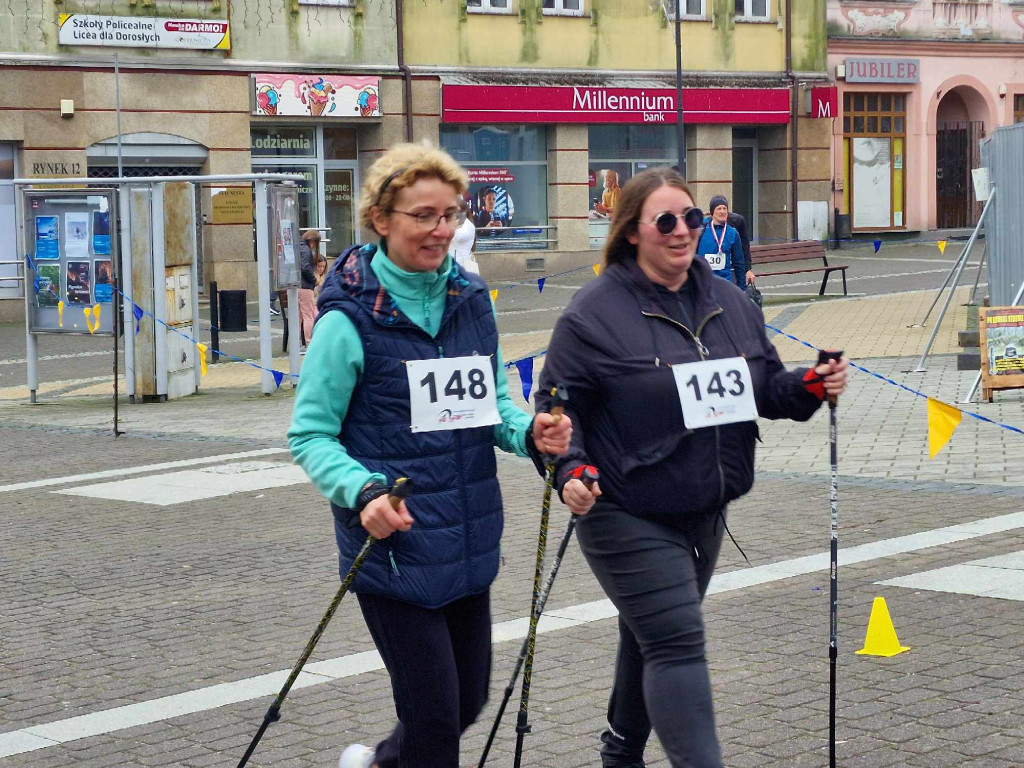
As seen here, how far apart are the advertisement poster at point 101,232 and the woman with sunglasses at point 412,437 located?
12727 mm

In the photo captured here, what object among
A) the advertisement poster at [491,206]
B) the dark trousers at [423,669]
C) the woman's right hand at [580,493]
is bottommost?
the dark trousers at [423,669]

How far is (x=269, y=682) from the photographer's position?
621 centimetres

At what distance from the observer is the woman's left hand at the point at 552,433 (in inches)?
158

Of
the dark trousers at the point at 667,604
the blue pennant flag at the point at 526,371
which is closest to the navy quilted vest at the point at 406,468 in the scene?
the dark trousers at the point at 667,604

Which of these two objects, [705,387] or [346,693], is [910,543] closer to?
[346,693]

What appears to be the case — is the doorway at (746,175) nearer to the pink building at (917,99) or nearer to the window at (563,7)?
the pink building at (917,99)

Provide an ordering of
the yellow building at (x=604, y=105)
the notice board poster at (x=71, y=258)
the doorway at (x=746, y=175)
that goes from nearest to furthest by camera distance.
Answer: the notice board poster at (x=71, y=258) → the yellow building at (x=604, y=105) → the doorway at (x=746, y=175)

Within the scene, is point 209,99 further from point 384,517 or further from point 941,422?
point 384,517

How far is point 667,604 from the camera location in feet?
13.7

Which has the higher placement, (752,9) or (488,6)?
(752,9)

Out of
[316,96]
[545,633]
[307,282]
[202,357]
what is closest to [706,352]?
[545,633]

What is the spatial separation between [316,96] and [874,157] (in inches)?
576

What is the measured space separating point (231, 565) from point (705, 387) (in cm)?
477

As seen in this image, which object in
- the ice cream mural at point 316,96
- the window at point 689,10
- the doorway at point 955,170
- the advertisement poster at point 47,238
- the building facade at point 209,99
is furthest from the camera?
the doorway at point 955,170
